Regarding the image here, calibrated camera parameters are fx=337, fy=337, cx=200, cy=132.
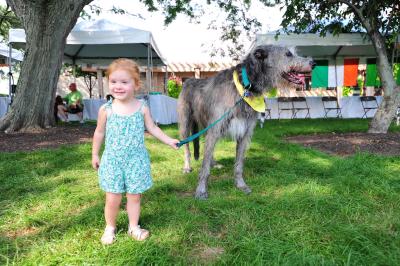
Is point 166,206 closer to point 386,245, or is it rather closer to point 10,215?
point 10,215

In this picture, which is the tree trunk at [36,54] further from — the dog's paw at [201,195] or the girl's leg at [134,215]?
the girl's leg at [134,215]

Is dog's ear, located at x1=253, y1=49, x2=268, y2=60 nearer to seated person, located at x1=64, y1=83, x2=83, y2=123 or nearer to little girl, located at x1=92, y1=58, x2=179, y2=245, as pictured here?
little girl, located at x1=92, y1=58, x2=179, y2=245

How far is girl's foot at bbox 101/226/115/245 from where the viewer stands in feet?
8.40

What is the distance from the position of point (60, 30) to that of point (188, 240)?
818 cm

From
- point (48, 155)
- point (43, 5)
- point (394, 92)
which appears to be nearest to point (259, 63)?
point (48, 155)

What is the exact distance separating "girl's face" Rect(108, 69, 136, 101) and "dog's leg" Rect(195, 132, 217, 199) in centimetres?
160

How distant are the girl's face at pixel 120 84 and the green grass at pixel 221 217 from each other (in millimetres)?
1118

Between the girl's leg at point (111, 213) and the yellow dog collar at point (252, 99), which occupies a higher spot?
the yellow dog collar at point (252, 99)

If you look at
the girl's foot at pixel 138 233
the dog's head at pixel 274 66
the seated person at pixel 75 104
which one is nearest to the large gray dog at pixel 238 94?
the dog's head at pixel 274 66

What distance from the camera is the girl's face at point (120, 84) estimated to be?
2551 millimetres

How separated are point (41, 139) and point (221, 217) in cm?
625

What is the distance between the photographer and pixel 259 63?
3.83 m

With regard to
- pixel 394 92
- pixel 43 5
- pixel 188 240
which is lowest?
pixel 188 240

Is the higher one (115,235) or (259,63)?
(259,63)
